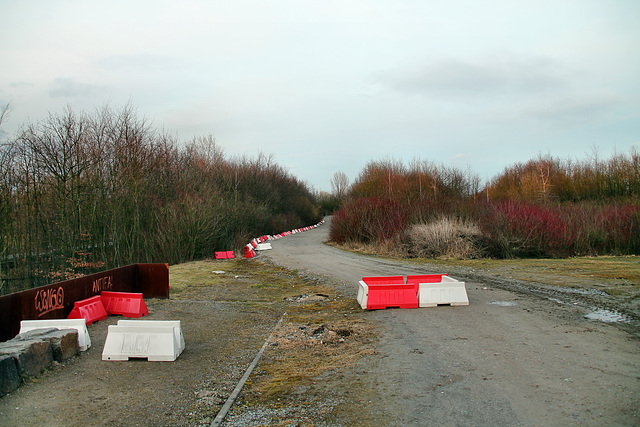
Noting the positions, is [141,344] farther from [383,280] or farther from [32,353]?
[383,280]

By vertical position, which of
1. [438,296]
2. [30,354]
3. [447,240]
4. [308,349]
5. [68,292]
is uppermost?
[447,240]

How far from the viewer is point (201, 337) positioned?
8.33 meters

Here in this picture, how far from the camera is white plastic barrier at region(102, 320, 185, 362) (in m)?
6.79

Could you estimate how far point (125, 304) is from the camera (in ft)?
32.8

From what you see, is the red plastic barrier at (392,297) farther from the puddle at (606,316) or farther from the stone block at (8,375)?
the stone block at (8,375)

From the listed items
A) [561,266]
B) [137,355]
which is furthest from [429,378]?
[561,266]

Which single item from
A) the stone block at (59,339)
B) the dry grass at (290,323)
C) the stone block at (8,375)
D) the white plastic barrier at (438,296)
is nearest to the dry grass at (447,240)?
the dry grass at (290,323)

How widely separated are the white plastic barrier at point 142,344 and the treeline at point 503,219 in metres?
18.0

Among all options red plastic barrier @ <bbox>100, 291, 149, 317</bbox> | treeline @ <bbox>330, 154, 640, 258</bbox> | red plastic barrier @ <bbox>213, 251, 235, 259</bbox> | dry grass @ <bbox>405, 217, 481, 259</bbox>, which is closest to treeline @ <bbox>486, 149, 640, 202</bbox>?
treeline @ <bbox>330, 154, 640, 258</bbox>

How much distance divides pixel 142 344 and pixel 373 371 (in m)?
3.47

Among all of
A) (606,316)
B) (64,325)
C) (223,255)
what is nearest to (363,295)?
(606,316)

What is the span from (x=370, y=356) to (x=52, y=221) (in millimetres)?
16123

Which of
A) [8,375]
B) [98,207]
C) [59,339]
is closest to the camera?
[8,375]

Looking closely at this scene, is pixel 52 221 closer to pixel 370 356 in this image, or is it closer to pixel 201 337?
pixel 201 337
